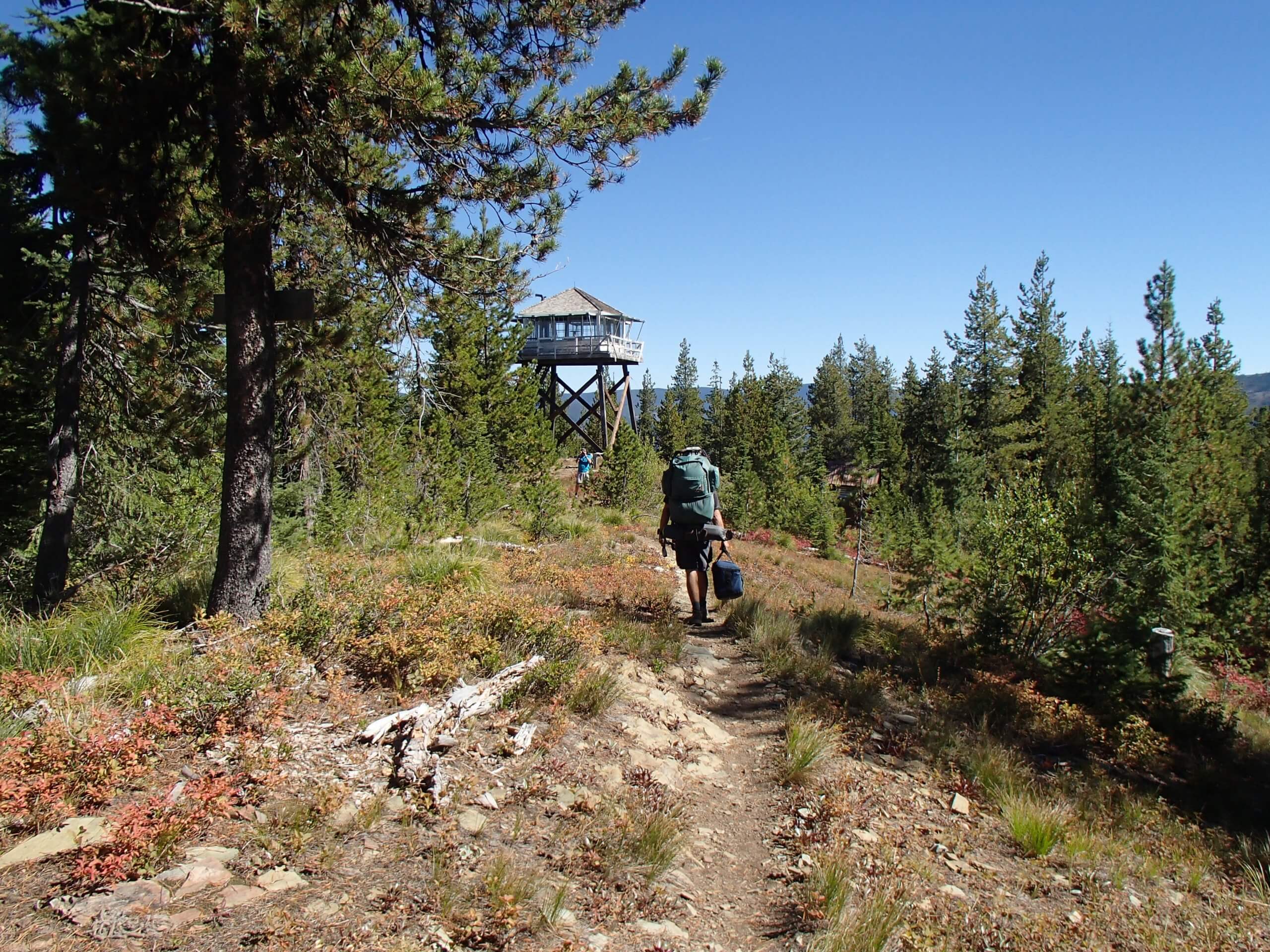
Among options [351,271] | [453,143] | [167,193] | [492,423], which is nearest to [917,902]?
[453,143]

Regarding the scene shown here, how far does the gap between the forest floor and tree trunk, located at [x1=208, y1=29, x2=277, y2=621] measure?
0.43m

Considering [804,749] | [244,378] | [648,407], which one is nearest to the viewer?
[804,749]

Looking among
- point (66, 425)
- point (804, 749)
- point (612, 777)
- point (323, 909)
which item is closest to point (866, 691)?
point (804, 749)

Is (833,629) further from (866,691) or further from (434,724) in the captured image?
(434,724)

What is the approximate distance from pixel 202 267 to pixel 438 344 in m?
10.1

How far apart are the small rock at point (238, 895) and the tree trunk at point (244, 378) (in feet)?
9.85

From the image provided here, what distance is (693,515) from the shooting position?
770 centimetres

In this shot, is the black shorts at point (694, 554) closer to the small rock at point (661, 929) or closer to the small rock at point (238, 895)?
the small rock at point (661, 929)

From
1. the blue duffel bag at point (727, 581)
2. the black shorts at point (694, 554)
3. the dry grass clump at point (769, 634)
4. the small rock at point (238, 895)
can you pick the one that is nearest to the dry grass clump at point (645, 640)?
the blue duffel bag at point (727, 581)

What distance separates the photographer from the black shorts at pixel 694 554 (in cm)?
782

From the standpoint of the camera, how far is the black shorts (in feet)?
25.7

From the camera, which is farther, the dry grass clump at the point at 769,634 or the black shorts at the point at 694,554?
the black shorts at the point at 694,554

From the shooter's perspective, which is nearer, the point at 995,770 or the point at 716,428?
the point at 995,770

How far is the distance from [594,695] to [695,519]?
274 cm
